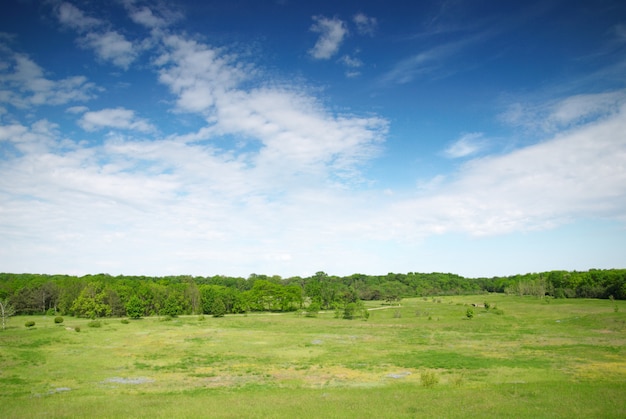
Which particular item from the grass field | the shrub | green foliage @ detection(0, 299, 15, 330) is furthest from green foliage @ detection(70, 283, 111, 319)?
the shrub

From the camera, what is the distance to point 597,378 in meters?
32.2

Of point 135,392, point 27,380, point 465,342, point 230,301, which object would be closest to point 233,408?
point 135,392

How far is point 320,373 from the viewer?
38562mm

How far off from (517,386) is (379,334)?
137ft

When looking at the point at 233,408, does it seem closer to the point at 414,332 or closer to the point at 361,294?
the point at 414,332

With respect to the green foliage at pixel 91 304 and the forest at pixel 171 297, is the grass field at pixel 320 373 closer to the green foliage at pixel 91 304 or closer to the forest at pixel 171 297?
the green foliage at pixel 91 304

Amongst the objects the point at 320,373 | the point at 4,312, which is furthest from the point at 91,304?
the point at 320,373

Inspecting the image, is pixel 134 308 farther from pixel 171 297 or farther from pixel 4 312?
pixel 4 312

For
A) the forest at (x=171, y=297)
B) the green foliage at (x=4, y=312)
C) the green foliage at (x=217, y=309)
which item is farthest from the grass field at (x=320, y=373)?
the forest at (x=171, y=297)

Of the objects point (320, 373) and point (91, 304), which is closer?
point (320, 373)

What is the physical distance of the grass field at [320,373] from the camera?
25047 mm

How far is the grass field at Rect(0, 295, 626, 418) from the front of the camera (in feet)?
82.2

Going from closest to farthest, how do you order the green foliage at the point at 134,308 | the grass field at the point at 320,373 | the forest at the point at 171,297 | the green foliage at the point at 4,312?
1. the grass field at the point at 320,373
2. the green foliage at the point at 4,312
3. the green foliage at the point at 134,308
4. the forest at the point at 171,297

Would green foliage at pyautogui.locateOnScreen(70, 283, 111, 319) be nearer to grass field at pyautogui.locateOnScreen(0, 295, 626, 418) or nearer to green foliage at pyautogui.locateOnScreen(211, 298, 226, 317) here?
green foliage at pyautogui.locateOnScreen(211, 298, 226, 317)
